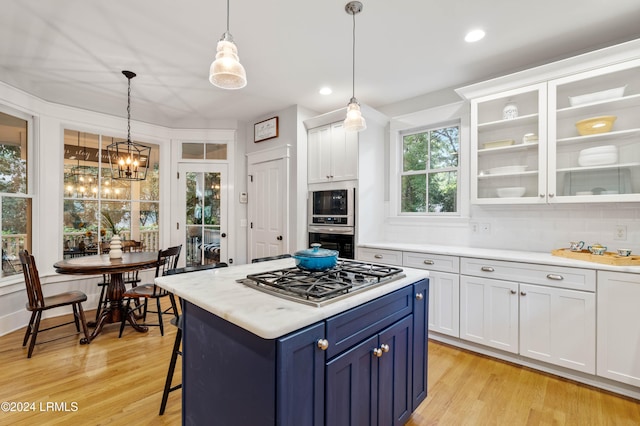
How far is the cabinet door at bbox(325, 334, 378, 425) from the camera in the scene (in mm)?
1190

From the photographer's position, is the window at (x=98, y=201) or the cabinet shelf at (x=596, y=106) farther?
the window at (x=98, y=201)

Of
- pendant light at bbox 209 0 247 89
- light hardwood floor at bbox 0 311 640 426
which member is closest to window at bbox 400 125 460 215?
Answer: light hardwood floor at bbox 0 311 640 426

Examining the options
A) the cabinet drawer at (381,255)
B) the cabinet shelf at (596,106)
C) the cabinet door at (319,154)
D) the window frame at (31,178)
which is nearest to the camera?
the cabinet shelf at (596,106)

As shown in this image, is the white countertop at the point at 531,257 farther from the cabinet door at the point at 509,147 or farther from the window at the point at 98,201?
the window at the point at 98,201

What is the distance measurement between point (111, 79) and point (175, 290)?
3.10m

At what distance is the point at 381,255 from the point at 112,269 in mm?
2715

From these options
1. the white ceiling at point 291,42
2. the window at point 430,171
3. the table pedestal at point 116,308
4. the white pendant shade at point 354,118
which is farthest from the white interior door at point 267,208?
the white pendant shade at point 354,118

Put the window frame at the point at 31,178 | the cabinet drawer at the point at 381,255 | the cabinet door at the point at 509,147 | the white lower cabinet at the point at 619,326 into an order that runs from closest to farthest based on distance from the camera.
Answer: the white lower cabinet at the point at 619,326 → the cabinet door at the point at 509,147 → the cabinet drawer at the point at 381,255 → the window frame at the point at 31,178

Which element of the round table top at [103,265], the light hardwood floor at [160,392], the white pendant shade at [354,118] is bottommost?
the light hardwood floor at [160,392]

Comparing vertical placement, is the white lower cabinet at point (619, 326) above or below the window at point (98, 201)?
below

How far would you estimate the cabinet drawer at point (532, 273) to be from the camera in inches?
86.6

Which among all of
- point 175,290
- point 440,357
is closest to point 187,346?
point 175,290

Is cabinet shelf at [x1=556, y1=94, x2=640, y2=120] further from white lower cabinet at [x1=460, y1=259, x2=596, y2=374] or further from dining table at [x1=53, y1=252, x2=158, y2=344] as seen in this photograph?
dining table at [x1=53, y1=252, x2=158, y2=344]

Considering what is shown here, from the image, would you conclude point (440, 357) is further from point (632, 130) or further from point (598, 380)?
point (632, 130)
